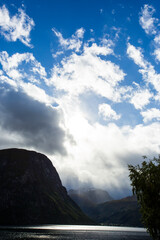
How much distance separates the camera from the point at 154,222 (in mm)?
32062

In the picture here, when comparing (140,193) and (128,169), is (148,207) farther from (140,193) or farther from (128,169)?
(128,169)

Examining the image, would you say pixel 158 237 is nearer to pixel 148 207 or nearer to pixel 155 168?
pixel 148 207

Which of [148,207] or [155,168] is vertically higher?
[155,168]

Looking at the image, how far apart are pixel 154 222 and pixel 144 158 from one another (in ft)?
35.6

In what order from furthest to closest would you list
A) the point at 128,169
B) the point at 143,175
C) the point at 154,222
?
the point at 128,169, the point at 143,175, the point at 154,222

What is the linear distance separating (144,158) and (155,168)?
3.88 metres

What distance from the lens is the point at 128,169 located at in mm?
37188

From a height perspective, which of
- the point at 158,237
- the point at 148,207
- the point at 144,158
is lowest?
the point at 158,237

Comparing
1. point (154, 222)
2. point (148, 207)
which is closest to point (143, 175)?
point (148, 207)

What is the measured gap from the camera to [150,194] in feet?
109

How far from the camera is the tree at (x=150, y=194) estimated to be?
32062 mm

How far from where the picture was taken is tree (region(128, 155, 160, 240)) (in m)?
32.1

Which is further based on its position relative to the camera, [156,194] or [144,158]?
[144,158]

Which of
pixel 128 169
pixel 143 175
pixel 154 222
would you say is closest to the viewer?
pixel 154 222
